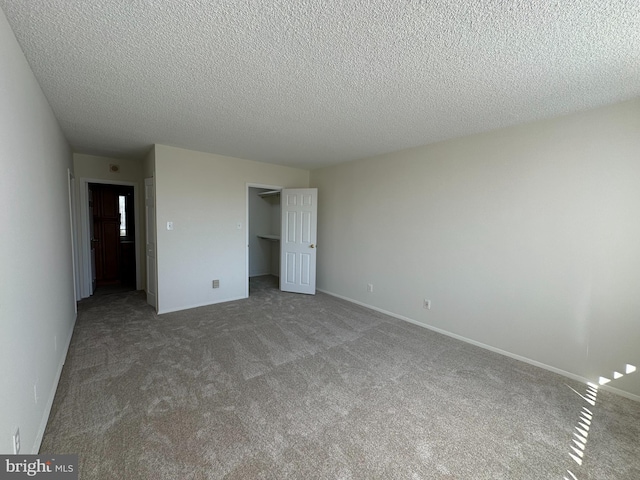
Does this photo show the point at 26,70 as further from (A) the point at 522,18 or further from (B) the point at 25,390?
(A) the point at 522,18

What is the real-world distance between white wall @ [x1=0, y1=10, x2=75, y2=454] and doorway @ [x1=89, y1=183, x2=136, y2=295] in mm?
3461

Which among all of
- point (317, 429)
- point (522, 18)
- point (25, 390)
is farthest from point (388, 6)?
point (25, 390)

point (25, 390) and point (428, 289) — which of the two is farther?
point (428, 289)

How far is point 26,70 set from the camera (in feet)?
5.65

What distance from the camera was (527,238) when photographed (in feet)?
8.84

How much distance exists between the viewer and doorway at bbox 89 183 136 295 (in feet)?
17.4

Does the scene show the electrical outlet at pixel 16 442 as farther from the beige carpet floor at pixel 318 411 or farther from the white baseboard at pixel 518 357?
the white baseboard at pixel 518 357

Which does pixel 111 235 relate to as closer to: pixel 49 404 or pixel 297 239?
pixel 297 239

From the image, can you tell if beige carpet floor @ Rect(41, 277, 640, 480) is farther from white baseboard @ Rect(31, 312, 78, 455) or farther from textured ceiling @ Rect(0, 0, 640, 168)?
textured ceiling @ Rect(0, 0, 640, 168)

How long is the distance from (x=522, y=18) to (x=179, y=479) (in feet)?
9.81

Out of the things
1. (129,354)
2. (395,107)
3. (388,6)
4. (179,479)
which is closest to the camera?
(388,6)

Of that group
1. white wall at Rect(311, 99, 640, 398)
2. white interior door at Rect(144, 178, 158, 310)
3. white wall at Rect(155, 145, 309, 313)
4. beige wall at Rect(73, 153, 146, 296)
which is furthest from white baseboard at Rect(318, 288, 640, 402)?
beige wall at Rect(73, 153, 146, 296)

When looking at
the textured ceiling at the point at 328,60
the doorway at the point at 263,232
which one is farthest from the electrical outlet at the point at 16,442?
the doorway at the point at 263,232

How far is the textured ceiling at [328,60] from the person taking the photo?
4.28ft
